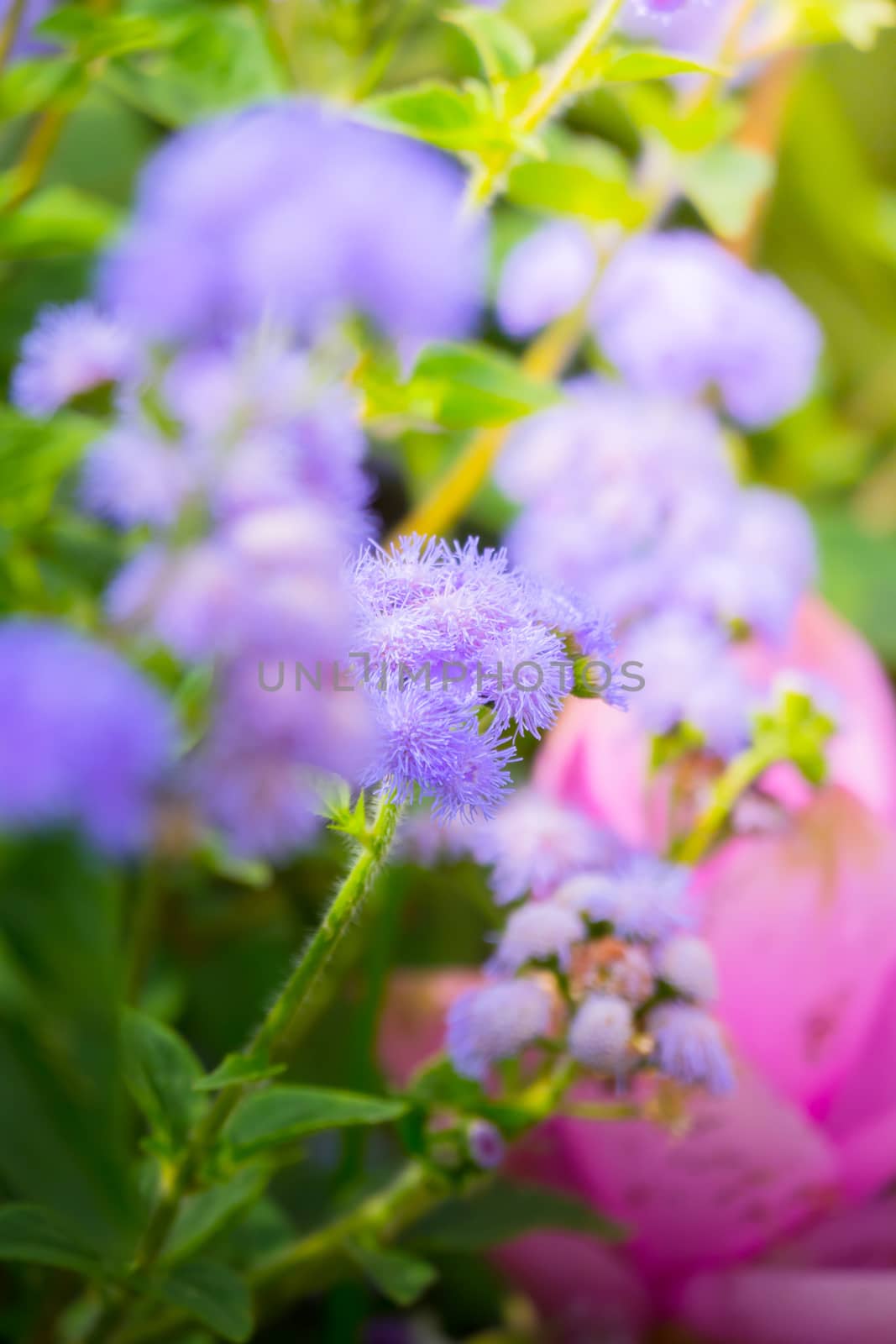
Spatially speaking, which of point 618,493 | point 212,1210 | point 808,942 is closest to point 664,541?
point 618,493

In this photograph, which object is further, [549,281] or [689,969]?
[549,281]

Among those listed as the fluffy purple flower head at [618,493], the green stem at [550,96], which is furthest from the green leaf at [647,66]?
the fluffy purple flower head at [618,493]

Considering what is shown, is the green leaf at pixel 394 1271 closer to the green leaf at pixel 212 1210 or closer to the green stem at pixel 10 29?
the green leaf at pixel 212 1210

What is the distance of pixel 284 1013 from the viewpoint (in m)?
0.25

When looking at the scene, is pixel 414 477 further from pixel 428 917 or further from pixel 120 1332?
pixel 120 1332

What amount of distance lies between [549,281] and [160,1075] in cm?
32

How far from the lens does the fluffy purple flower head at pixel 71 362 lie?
0.39m

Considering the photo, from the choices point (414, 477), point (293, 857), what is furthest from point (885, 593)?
point (293, 857)

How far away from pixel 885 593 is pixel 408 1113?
0.46m

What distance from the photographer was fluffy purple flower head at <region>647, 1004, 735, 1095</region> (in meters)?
0.30

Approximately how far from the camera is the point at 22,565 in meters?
0.40

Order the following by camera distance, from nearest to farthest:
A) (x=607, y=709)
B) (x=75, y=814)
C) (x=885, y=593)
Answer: (x=75, y=814) < (x=607, y=709) < (x=885, y=593)

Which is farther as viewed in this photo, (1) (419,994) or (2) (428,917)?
(2) (428,917)

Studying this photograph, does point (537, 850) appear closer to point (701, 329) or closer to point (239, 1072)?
point (239, 1072)
